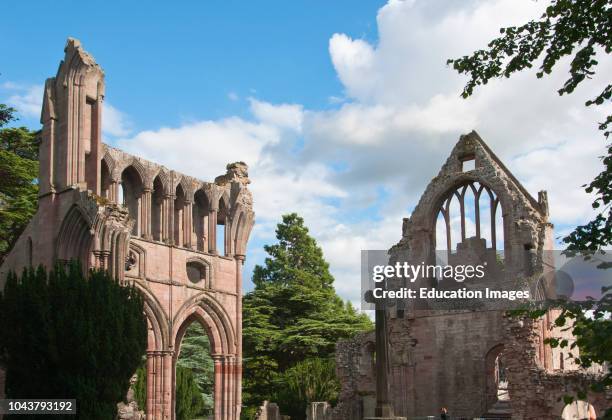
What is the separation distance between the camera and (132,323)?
19906 mm

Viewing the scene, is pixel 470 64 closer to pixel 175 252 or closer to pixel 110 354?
pixel 110 354

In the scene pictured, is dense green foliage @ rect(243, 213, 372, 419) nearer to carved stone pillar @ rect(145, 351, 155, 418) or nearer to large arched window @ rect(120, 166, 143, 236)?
carved stone pillar @ rect(145, 351, 155, 418)

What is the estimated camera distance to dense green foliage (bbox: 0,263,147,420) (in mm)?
18672

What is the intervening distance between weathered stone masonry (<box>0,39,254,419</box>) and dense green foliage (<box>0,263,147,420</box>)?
487cm

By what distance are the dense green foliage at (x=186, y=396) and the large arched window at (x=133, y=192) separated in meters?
7.89

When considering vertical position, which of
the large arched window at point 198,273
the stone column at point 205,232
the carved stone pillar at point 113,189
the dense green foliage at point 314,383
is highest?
the carved stone pillar at point 113,189

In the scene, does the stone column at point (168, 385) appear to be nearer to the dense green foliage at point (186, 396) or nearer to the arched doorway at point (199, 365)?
the dense green foliage at point (186, 396)

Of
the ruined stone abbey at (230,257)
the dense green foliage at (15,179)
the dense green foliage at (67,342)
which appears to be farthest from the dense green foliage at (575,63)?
the dense green foliage at (15,179)

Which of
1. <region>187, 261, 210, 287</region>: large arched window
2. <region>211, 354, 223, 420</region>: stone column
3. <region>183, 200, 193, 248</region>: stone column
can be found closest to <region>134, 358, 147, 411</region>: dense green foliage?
<region>211, 354, 223, 420</region>: stone column

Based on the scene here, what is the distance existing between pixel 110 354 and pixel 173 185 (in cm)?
1429

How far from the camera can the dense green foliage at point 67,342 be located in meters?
18.7

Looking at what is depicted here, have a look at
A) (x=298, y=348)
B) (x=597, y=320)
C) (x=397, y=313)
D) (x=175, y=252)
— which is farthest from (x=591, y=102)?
(x=298, y=348)

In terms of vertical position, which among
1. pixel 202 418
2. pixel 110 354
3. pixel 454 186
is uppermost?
pixel 454 186

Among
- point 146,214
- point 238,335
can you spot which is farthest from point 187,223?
point 238,335
